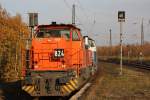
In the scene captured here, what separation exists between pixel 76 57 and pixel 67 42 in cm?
79

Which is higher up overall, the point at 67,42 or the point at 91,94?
the point at 67,42

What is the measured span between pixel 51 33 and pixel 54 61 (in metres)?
1.32

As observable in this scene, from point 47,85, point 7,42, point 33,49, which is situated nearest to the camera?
point 47,85

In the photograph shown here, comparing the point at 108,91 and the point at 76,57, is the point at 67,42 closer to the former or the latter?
the point at 76,57

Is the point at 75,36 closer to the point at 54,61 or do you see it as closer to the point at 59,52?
the point at 59,52

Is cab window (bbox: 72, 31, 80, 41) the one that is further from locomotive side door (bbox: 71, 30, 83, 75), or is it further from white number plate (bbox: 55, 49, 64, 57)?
white number plate (bbox: 55, 49, 64, 57)

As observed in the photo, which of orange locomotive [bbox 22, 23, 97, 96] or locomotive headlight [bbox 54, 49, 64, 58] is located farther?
locomotive headlight [bbox 54, 49, 64, 58]

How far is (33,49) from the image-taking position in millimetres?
17109

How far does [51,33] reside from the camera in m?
17.5

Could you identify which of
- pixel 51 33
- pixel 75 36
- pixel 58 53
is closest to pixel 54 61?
pixel 58 53

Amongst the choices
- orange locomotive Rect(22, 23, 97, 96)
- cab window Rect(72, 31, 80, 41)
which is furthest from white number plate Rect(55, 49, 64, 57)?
cab window Rect(72, 31, 80, 41)

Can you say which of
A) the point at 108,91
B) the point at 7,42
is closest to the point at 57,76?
the point at 108,91

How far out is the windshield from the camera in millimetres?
17438

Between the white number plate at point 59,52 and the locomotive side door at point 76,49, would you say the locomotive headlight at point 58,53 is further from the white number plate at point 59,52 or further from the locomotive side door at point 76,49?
the locomotive side door at point 76,49
